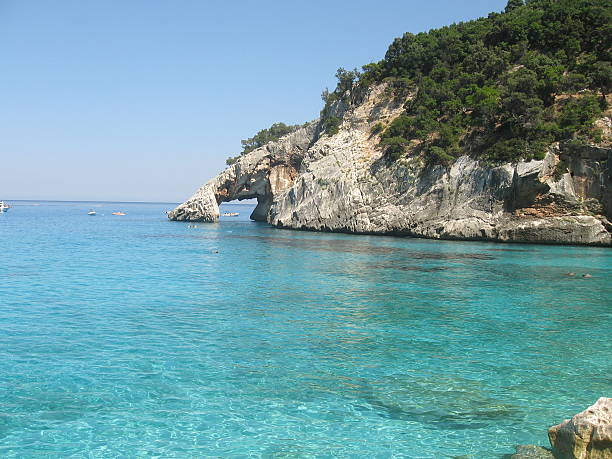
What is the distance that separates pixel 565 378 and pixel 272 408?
6.90 meters

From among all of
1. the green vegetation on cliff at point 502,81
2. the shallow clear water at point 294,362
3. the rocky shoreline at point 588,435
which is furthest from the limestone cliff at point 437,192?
the rocky shoreline at point 588,435

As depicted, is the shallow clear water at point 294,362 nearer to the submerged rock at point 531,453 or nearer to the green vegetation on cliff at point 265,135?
the submerged rock at point 531,453

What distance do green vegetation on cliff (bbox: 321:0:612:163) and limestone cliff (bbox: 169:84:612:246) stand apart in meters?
1.83

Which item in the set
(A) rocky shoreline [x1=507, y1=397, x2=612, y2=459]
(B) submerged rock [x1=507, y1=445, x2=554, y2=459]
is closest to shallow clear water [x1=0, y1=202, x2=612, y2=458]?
(B) submerged rock [x1=507, y1=445, x2=554, y2=459]

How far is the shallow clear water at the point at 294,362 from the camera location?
28.7 ft

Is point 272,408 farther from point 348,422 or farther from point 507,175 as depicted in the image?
point 507,175

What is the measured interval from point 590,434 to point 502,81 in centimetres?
5475

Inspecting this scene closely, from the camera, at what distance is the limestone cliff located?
43.9m

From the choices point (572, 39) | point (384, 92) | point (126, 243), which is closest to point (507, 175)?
point (572, 39)

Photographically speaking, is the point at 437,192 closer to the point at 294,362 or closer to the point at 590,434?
the point at 294,362

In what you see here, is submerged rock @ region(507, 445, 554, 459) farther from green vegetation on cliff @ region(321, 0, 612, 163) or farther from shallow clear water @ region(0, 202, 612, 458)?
green vegetation on cliff @ region(321, 0, 612, 163)

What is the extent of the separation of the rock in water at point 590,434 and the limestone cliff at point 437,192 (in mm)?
41236

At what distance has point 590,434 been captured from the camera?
21.5 ft

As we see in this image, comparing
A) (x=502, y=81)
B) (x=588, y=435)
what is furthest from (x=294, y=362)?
(x=502, y=81)
